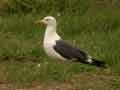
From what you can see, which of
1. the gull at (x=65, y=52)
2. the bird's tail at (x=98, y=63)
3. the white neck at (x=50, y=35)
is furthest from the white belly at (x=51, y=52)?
the bird's tail at (x=98, y=63)

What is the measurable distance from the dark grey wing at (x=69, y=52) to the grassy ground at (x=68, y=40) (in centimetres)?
16

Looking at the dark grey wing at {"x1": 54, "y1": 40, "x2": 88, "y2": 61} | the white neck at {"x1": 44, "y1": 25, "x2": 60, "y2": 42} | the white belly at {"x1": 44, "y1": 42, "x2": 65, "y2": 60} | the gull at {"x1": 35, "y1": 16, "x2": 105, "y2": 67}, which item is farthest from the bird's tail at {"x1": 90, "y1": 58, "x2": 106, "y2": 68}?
the white neck at {"x1": 44, "y1": 25, "x2": 60, "y2": 42}

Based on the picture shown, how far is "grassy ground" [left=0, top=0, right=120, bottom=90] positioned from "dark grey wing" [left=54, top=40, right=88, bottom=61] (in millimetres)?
161

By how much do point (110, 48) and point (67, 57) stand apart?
1339 millimetres

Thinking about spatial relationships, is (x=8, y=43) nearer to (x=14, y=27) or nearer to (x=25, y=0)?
(x=14, y=27)

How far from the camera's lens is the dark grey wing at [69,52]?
32.9ft

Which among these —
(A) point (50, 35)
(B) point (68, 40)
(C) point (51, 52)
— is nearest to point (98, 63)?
(C) point (51, 52)

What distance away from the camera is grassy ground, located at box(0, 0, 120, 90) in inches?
355

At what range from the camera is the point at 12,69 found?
9.53 m

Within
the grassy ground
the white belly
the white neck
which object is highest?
the white neck

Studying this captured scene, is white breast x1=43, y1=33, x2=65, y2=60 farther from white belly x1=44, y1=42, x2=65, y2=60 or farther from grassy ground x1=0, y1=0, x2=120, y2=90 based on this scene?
grassy ground x1=0, y1=0, x2=120, y2=90

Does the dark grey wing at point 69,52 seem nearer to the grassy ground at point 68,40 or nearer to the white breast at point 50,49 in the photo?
the white breast at point 50,49

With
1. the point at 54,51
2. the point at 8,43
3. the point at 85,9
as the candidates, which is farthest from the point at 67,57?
the point at 85,9

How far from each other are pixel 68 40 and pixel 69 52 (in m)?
1.91
